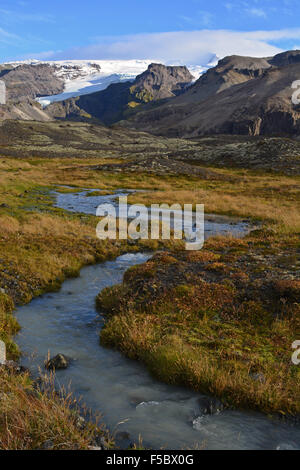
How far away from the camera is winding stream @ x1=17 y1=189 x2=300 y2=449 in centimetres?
795

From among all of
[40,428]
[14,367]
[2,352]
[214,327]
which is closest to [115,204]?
[214,327]

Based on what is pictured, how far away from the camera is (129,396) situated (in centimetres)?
966

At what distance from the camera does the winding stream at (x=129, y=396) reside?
795cm

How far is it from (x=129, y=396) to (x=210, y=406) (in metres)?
2.23

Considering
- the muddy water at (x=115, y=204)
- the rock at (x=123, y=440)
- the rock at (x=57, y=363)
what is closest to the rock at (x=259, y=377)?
the rock at (x=123, y=440)

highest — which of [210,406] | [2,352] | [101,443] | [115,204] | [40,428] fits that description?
[115,204]

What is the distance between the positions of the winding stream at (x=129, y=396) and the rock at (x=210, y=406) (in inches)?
5.2

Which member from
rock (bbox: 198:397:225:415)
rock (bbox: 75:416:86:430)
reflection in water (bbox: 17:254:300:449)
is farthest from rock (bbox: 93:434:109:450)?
rock (bbox: 198:397:225:415)

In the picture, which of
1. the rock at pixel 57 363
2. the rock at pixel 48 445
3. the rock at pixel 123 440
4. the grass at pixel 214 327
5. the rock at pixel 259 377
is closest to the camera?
the rock at pixel 48 445

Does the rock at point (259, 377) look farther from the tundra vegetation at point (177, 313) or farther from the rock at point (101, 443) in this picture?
the rock at point (101, 443)

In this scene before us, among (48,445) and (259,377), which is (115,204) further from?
(48,445)

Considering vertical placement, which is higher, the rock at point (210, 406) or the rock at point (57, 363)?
the rock at point (57, 363)

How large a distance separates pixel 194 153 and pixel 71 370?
134 metres
